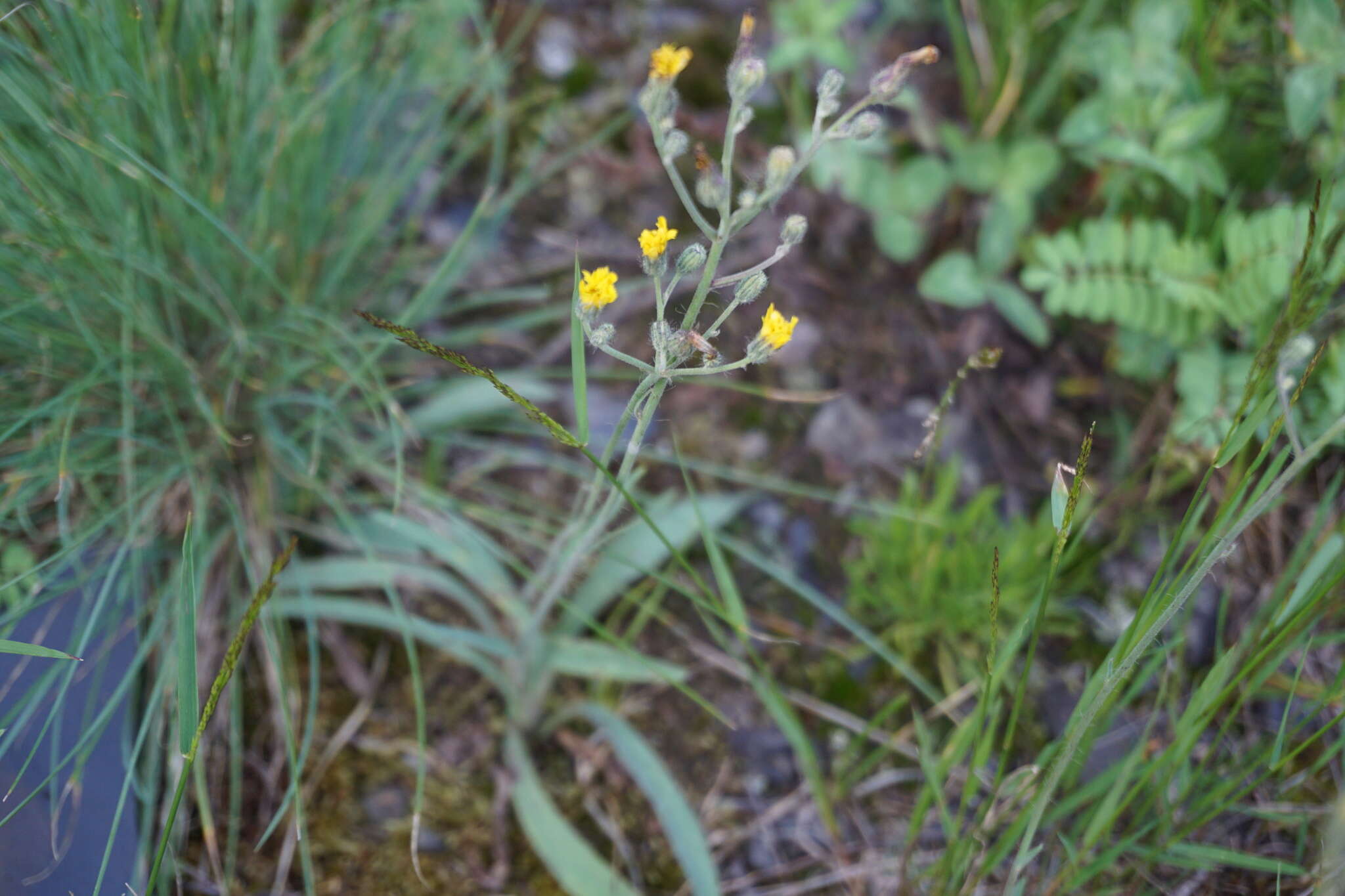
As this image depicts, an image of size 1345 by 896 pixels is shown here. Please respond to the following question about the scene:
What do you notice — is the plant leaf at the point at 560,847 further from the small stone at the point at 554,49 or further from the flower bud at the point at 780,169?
the small stone at the point at 554,49

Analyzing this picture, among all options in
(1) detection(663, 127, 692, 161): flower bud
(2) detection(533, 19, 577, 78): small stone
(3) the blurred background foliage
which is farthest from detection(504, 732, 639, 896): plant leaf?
(2) detection(533, 19, 577, 78): small stone

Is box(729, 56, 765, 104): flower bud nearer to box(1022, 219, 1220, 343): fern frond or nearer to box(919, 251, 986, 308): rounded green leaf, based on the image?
box(1022, 219, 1220, 343): fern frond

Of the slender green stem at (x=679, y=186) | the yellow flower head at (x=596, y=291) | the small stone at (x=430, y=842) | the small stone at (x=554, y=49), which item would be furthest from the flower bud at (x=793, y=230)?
the small stone at (x=554, y=49)

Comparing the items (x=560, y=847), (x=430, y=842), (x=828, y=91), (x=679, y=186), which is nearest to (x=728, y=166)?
(x=679, y=186)

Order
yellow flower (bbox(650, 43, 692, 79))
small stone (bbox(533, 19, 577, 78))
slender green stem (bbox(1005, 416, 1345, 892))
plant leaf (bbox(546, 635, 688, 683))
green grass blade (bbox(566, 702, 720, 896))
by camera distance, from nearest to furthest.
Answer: slender green stem (bbox(1005, 416, 1345, 892)) < yellow flower (bbox(650, 43, 692, 79)) < green grass blade (bbox(566, 702, 720, 896)) < plant leaf (bbox(546, 635, 688, 683)) < small stone (bbox(533, 19, 577, 78))

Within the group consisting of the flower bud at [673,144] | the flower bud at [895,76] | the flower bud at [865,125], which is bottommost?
the flower bud at [865,125]

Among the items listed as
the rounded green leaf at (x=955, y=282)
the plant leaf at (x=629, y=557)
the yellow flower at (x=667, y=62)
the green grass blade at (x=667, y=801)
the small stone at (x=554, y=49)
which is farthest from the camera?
the small stone at (x=554, y=49)

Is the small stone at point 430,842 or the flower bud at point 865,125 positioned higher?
the flower bud at point 865,125
